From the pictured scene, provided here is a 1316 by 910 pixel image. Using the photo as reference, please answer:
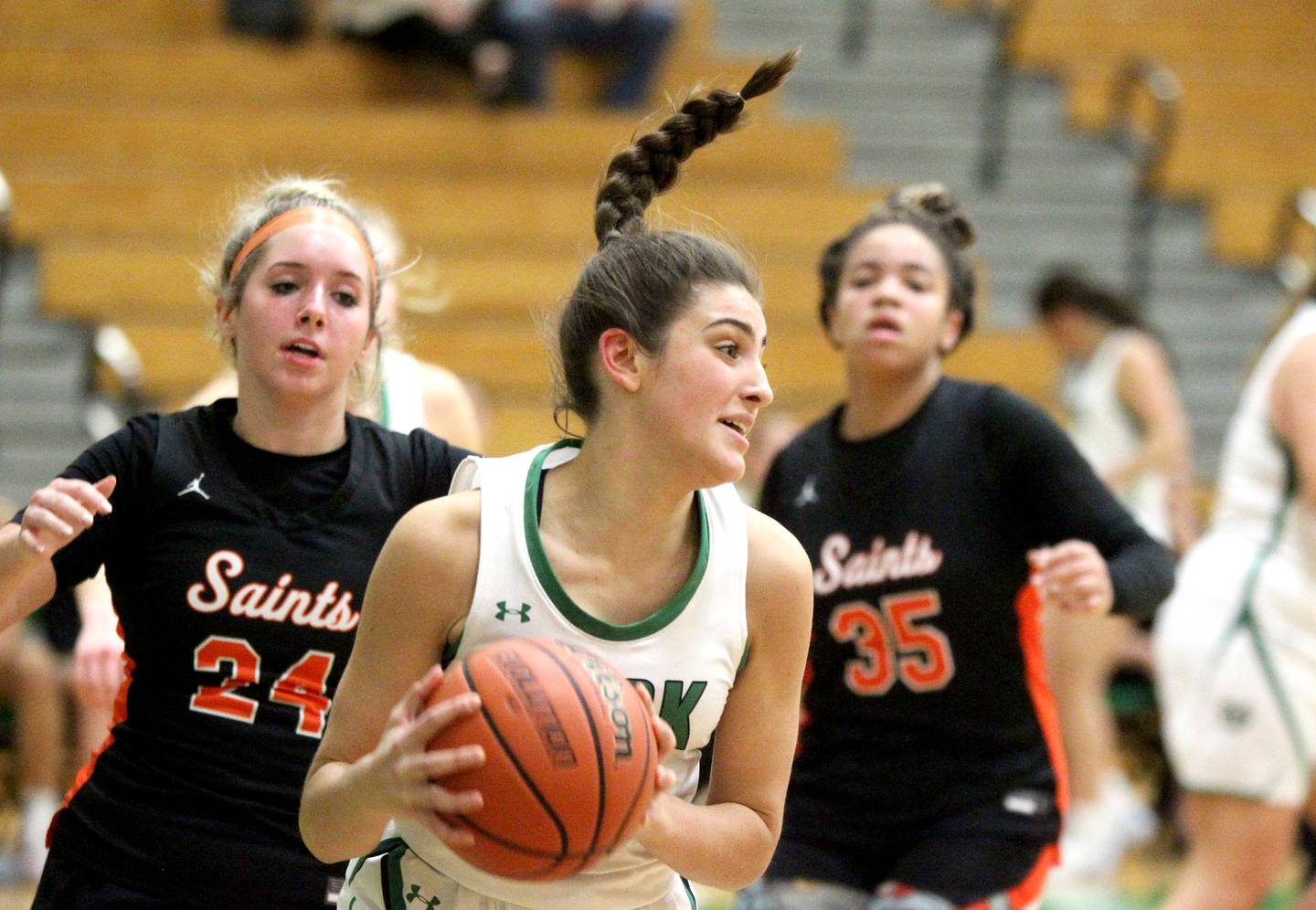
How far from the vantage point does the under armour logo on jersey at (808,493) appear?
3.63 metres

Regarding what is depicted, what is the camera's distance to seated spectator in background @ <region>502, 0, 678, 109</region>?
859 cm

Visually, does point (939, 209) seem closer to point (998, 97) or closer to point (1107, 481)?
point (1107, 481)

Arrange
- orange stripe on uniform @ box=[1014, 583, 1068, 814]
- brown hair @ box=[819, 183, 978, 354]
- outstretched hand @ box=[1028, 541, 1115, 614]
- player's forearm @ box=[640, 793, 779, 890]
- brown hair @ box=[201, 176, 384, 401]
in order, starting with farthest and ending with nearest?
brown hair @ box=[819, 183, 978, 354], orange stripe on uniform @ box=[1014, 583, 1068, 814], outstretched hand @ box=[1028, 541, 1115, 614], brown hair @ box=[201, 176, 384, 401], player's forearm @ box=[640, 793, 779, 890]

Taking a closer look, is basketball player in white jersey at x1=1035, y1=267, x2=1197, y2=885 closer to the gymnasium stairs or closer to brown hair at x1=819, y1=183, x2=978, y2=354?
the gymnasium stairs

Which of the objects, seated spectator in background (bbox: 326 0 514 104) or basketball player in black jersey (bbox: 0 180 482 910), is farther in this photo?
seated spectator in background (bbox: 326 0 514 104)

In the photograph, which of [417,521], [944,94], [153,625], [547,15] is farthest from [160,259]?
[417,521]

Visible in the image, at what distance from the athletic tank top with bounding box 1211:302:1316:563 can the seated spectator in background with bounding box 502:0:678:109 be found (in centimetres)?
505

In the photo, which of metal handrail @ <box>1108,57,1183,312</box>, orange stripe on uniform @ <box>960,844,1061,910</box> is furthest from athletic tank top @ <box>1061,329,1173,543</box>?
orange stripe on uniform @ <box>960,844,1061,910</box>

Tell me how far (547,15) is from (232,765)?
6.50 meters

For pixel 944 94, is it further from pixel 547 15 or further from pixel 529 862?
pixel 529 862

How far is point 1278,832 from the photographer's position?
430 centimetres

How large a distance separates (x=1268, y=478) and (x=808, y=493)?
1321 mm

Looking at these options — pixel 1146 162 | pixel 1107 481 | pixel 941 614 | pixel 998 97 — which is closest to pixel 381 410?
pixel 941 614

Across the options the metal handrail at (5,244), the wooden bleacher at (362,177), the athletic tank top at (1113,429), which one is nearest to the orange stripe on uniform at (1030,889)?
the athletic tank top at (1113,429)
